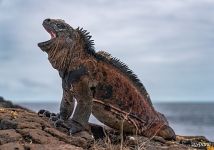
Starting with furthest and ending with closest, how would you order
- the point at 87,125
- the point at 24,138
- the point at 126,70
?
the point at 126,70
the point at 87,125
the point at 24,138

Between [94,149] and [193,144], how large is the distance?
137 inches

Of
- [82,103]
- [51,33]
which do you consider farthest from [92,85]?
[51,33]

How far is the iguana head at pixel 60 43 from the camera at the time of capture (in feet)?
42.9

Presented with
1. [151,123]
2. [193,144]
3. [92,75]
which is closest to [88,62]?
[92,75]

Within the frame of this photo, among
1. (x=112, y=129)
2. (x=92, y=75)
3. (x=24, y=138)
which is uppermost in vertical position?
(x=92, y=75)

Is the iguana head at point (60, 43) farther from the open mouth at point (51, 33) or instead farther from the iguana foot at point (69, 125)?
the iguana foot at point (69, 125)

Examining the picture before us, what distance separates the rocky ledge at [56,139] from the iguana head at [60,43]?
1.25 metres

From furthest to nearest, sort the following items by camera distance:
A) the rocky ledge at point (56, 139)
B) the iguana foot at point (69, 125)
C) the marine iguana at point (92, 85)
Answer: the marine iguana at point (92, 85), the iguana foot at point (69, 125), the rocky ledge at point (56, 139)

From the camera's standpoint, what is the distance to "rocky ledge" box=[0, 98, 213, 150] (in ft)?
36.4

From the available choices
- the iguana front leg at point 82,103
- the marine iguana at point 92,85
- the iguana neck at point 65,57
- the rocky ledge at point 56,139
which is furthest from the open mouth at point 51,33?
the rocky ledge at point 56,139

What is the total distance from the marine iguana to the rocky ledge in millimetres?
311

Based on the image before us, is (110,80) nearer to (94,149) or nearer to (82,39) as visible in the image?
(82,39)

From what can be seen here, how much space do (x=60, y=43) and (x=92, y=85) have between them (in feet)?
3.57

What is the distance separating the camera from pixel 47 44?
13.0 meters
